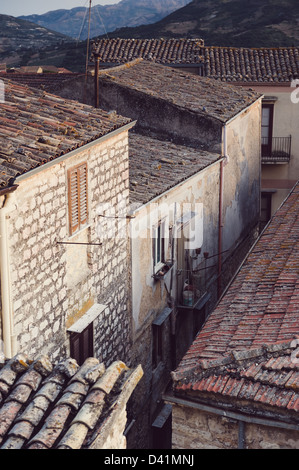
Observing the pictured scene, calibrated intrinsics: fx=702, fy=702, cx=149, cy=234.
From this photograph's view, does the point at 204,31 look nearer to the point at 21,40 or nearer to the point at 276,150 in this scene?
the point at 21,40

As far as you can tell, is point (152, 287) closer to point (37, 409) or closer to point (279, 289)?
point (279, 289)

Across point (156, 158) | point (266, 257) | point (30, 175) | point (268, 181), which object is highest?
point (30, 175)

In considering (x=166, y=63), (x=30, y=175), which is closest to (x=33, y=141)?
(x=30, y=175)

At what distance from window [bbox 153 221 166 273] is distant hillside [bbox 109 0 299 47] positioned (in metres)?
44.5

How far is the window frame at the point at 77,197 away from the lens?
417 inches

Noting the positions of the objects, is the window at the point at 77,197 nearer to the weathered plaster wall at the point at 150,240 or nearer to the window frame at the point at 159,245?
the weathered plaster wall at the point at 150,240

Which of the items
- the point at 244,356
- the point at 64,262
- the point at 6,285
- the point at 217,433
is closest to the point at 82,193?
the point at 64,262

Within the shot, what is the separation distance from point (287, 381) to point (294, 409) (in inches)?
16.6

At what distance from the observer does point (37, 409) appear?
6016 mm

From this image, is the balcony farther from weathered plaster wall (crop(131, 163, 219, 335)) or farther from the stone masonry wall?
the stone masonry wall

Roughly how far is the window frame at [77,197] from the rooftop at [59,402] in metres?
4.13

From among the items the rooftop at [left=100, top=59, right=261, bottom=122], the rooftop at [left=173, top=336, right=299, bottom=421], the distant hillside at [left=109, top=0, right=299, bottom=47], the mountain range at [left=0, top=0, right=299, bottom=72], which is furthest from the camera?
the mountain range at [left=0, top=0, right=299, bottom=72]

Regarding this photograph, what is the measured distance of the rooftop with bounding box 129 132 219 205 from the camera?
1364 centimetres

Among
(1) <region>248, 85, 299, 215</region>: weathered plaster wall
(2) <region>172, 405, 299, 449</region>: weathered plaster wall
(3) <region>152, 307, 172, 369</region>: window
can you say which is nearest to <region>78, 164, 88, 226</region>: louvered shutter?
(2) <region>172, 405, 299, 449</region>: weathered plaster wall
